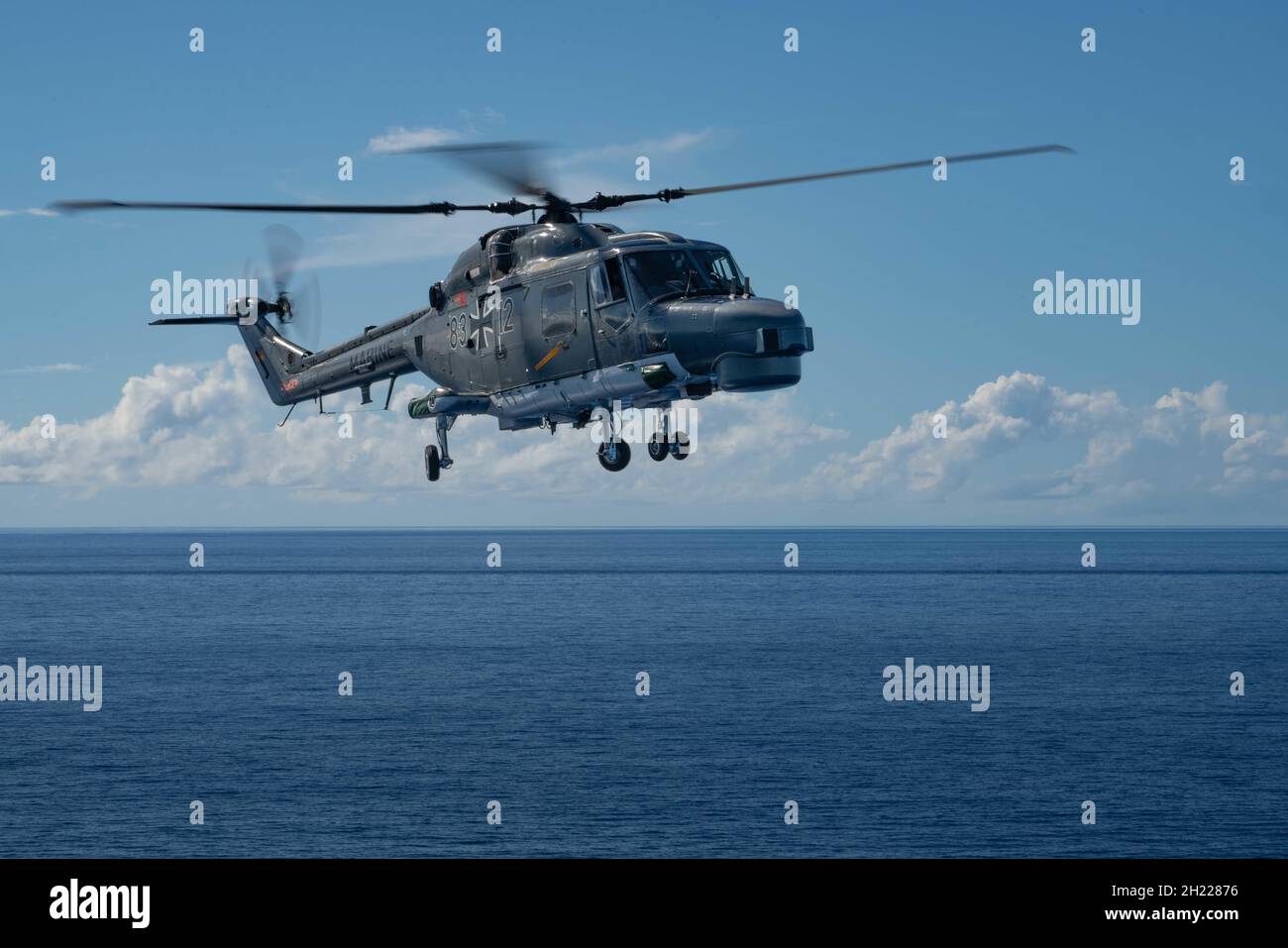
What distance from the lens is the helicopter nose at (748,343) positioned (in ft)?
81.7

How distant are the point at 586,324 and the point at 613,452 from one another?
310cm

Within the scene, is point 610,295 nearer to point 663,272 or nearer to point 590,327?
point 590,327

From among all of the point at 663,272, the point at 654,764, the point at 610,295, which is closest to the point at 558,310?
the point at 610,295

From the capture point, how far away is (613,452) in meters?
26.4

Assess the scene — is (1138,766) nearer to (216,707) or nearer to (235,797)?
(235,797)

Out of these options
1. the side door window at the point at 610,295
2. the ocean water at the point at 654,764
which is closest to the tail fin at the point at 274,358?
the side door window at the point at 610,295

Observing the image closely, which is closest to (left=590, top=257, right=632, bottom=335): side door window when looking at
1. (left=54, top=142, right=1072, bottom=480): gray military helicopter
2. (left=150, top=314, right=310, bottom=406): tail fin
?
(left=54, top=142, right=1072, bottom=480): gray military helicopter

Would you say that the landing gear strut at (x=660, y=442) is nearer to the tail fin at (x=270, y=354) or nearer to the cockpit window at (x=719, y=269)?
the cockpit window at (x=719, y=269)

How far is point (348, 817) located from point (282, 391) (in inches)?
3282

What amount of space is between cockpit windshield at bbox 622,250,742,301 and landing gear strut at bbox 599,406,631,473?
281cm

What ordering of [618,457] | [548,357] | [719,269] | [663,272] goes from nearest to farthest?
[618,457] < [663,272] < [719,269] < [548,357]

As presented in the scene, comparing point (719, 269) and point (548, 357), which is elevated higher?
point (719, 269)

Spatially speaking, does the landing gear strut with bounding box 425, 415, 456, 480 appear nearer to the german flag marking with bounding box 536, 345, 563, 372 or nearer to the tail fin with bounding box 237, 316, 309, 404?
the german flag marking with bounding box 536, 345, 563, 372

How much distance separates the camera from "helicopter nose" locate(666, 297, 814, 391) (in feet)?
81.7
